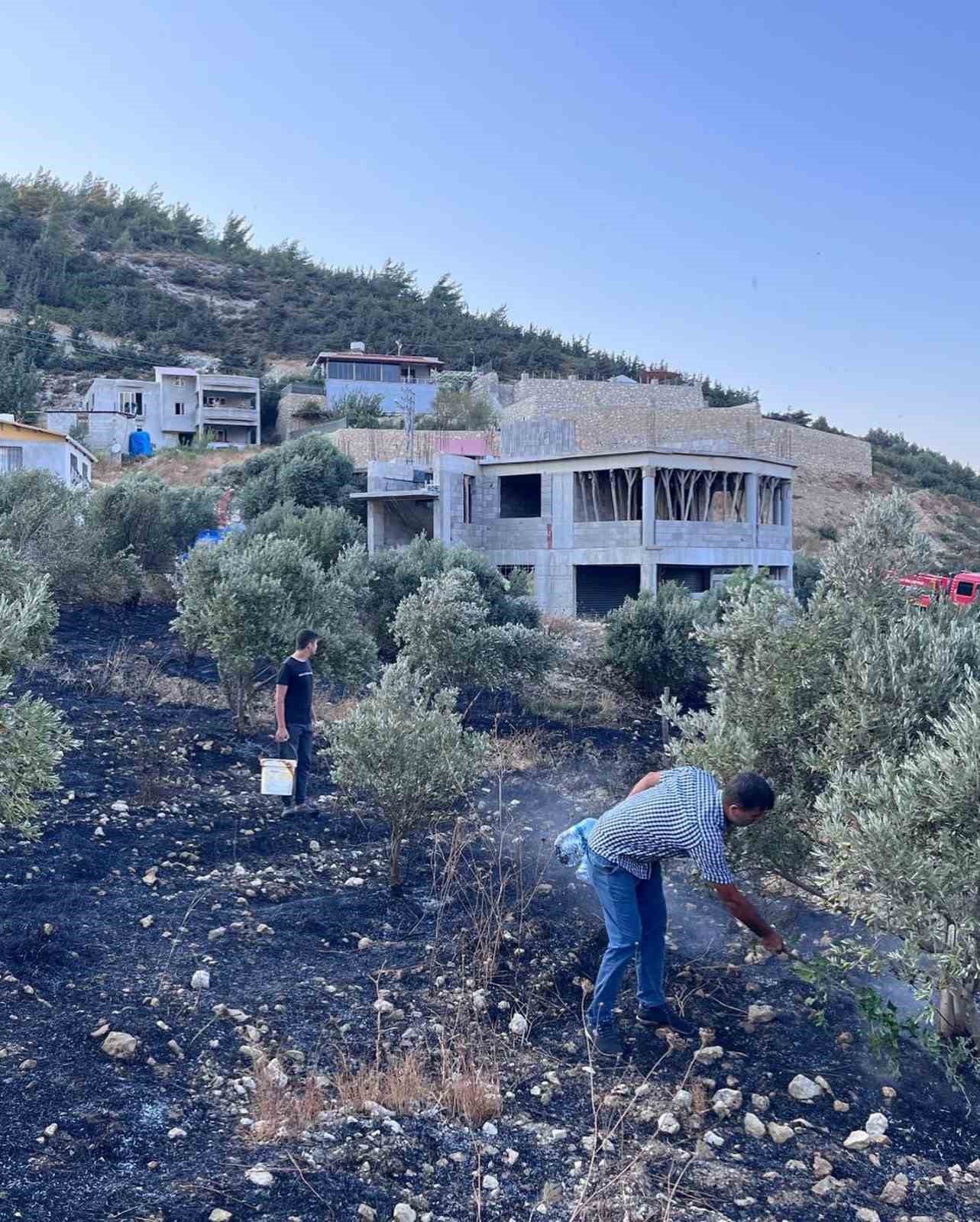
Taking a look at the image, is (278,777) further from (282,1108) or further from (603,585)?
(603,585)

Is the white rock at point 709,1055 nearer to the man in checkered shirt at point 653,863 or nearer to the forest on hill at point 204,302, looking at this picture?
the man in checkered shirt at point 653,863

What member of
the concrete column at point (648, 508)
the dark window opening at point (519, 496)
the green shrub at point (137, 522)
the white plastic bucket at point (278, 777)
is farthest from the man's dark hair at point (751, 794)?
the dark window opening at point (519, 496)

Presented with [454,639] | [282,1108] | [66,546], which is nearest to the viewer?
[282,1108]

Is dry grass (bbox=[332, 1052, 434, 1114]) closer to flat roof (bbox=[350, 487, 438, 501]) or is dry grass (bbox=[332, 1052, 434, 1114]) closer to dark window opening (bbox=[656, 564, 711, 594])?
flat roof (bbox=[350, 487, 438, 501])

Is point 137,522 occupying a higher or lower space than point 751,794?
higher

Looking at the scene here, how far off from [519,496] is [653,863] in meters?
22.2

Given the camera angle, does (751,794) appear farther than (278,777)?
No

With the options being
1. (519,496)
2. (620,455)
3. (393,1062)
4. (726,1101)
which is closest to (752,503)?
(620,455)

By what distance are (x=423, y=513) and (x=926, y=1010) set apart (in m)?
22.9

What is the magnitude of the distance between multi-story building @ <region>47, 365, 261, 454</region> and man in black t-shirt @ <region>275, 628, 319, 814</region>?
1598 inches

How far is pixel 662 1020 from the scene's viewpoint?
4973mm

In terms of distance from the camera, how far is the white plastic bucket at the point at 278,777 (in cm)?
782

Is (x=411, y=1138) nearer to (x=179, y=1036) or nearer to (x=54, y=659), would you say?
(x=179, y=1036)

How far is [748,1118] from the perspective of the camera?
13.9 feet
